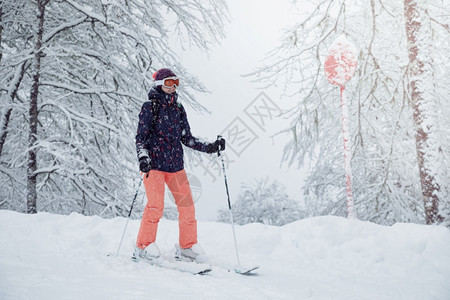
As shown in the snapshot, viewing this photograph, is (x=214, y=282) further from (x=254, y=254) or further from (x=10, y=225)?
(x=10, y=225)

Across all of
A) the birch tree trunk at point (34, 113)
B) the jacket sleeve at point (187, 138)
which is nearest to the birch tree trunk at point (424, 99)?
the jacket sleeve at point (187, 138)

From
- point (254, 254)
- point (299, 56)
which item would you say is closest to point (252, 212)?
point (299, 56)

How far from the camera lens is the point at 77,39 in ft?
22.1

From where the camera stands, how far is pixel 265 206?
24.7 m

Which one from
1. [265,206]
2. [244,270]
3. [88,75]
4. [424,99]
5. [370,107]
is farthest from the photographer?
[265,206]

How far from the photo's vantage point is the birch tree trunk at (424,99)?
4488 mm

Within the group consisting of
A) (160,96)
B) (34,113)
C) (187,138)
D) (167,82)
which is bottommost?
(187,138)

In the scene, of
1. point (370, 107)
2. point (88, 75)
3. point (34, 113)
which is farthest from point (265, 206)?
point (34, 113)

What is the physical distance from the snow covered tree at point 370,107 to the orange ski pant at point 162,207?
319 cm

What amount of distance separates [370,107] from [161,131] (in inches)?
233

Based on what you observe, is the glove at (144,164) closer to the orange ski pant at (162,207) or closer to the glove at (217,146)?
the orange ski pant at (162,207)

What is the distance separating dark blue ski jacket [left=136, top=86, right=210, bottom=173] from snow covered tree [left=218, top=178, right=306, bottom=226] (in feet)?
71.6

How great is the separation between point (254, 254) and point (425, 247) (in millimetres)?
1662

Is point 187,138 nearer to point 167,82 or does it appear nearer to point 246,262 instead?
point 167,82
